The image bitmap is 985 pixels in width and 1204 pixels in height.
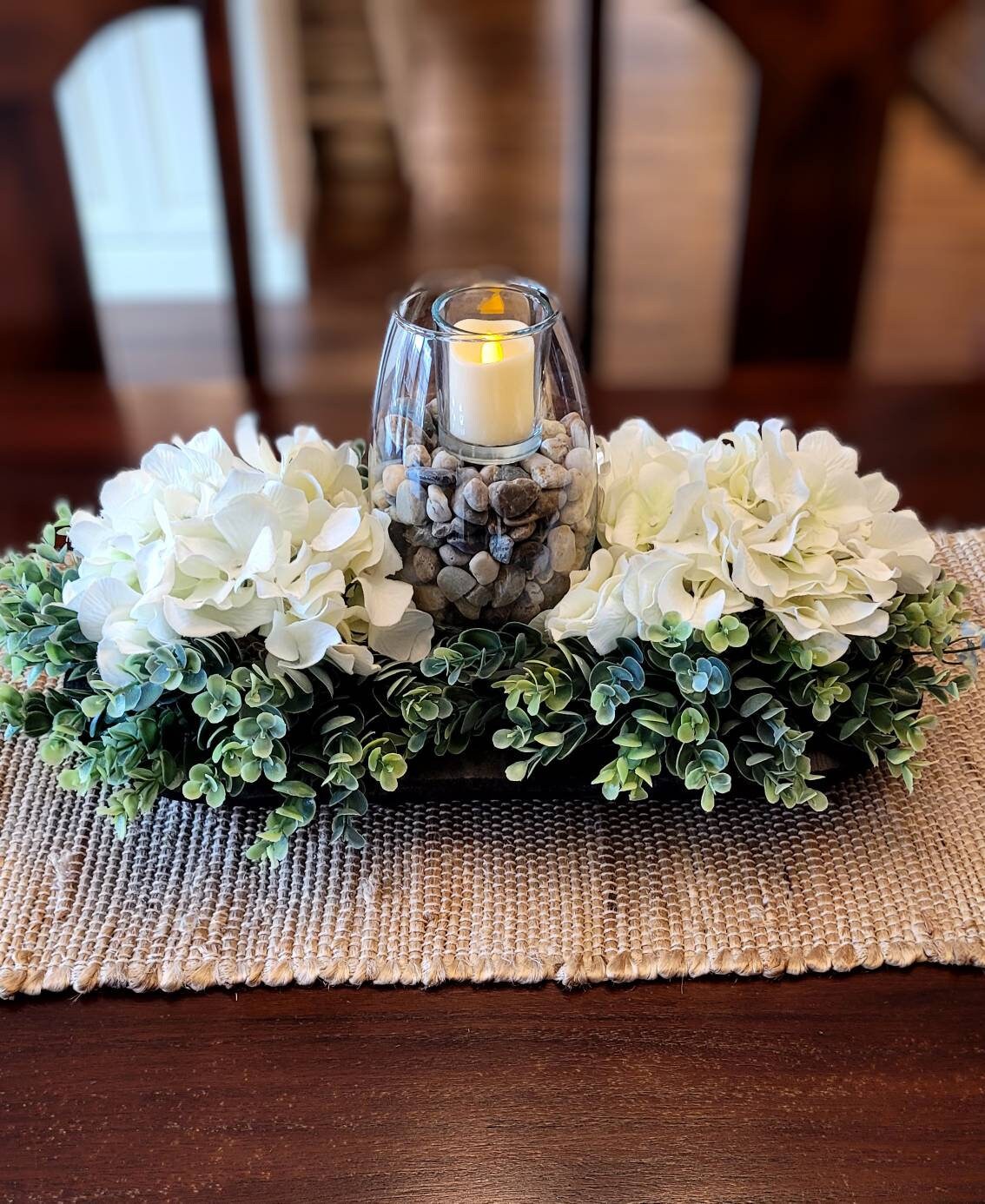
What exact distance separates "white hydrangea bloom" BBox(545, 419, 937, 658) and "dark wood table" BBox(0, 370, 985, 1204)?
0.17 meters

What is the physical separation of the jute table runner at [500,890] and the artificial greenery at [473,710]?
31 mm

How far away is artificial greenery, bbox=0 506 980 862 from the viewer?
55 centimetres

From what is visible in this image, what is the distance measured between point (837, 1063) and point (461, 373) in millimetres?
368

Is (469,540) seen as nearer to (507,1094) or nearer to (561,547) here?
(561,547)

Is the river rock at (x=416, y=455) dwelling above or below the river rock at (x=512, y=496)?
above

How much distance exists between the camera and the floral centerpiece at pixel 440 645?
1.81 ft

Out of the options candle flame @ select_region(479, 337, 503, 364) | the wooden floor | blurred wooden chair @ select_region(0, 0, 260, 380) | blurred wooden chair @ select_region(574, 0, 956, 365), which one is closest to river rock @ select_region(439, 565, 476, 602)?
candle flame @ select_region(479, 337, 503, 364)

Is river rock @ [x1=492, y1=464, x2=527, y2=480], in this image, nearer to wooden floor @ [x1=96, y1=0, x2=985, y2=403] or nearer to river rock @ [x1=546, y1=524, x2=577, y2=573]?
river rock @ [x1=546, y1=524, x2=577, y2=573]

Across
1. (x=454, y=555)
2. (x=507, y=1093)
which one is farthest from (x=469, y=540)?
(x=507, y=1093)

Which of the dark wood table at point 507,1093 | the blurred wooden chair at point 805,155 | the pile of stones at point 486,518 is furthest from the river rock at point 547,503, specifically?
the blurred wooden chair at point 805,155

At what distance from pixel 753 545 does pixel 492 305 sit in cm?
19

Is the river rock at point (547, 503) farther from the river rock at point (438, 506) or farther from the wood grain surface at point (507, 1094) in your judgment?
the wood grain surface at point (507, 1094)

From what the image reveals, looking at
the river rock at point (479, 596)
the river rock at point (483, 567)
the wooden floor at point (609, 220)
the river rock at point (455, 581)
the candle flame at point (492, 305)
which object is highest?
the candle flame at point (492, 305)

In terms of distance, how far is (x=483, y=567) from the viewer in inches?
23.5
